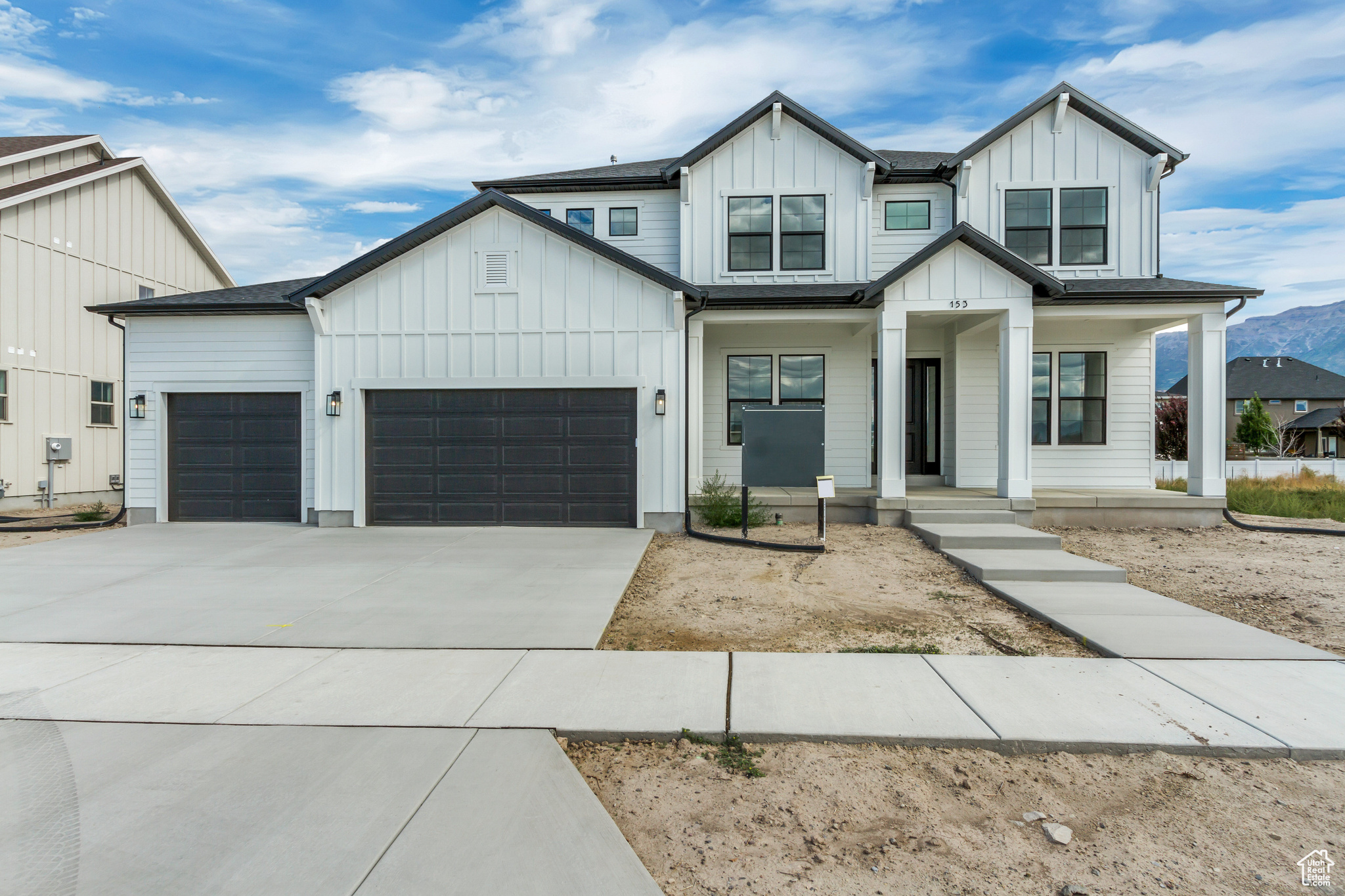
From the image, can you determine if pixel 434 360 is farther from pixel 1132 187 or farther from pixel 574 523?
pixel 1132 187

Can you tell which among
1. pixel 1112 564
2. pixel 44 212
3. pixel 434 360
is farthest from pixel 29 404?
pixel 1112 564

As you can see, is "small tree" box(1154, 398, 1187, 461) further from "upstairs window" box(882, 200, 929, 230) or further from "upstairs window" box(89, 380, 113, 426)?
"upstairs window" box(89, 380, 113, 426)

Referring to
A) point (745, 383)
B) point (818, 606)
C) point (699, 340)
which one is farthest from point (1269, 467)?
point (818, 606)

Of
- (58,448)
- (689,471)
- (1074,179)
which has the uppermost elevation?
(1074,179)

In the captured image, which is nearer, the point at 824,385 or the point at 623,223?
the point at 824,385

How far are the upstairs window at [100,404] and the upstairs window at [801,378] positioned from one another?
633 inches

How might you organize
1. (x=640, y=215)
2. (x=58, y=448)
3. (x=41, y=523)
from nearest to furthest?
1. (x=41, y=523)
2. (x=640, y=215)
3. (x=58, y=448)

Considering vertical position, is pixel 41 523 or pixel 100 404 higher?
pixel 100 404

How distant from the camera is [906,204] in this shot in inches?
512

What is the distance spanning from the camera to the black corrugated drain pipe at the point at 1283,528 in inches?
399

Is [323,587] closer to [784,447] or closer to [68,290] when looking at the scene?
[784,447]

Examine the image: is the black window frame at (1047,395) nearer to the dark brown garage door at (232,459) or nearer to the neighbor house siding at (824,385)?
the neighbor house siding at (824,385)

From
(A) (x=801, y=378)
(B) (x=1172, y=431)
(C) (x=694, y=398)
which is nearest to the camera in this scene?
(C) (x=694, y=398)

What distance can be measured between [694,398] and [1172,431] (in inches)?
952
